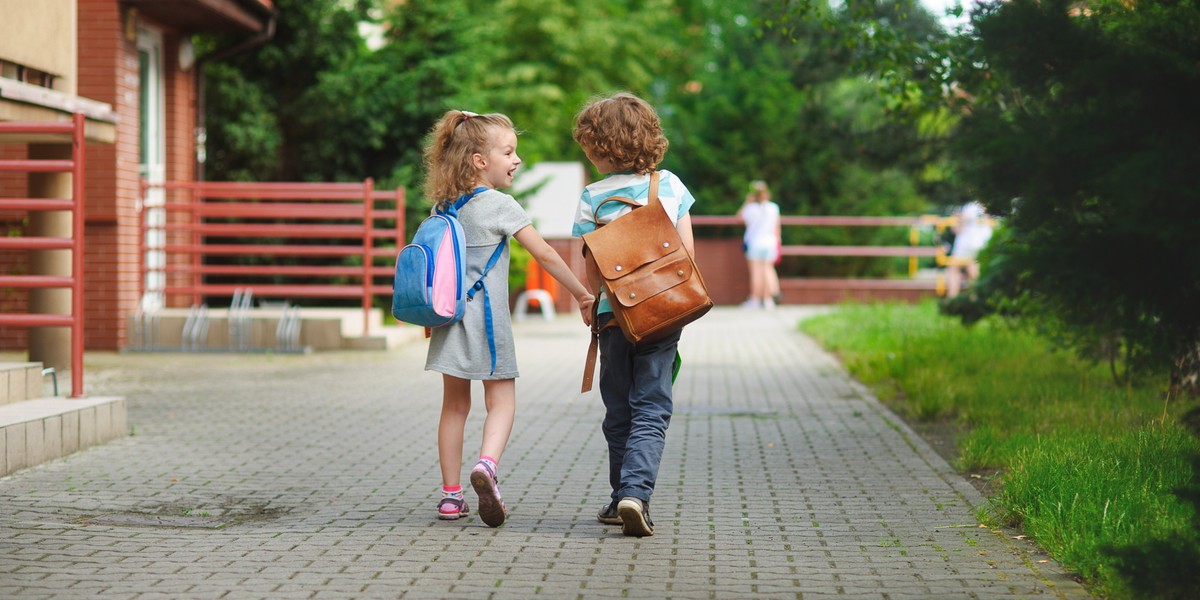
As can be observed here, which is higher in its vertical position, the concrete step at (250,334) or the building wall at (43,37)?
the building wall at (43,37)

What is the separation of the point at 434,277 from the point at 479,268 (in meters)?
0.24

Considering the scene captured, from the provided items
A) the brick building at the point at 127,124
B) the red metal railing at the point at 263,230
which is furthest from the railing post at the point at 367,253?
the brick building at the point at 127,124

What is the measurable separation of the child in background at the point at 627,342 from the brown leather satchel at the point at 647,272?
7cm

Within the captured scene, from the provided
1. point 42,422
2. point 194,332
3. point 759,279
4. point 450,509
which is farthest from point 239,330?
point 759,279

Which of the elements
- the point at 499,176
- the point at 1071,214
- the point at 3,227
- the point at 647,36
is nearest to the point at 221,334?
the point at 3,227

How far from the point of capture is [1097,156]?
358 cm

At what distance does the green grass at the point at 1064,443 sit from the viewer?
3801 mm

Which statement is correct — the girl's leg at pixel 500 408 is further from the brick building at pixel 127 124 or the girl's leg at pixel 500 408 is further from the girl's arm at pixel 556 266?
the brick building at pixel 127 124

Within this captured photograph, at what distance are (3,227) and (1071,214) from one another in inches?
481

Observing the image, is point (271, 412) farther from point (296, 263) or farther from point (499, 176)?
point (296, 263)

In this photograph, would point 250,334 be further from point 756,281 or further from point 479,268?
point 756,281

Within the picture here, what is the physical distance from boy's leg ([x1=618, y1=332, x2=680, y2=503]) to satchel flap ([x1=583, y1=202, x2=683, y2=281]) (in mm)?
345

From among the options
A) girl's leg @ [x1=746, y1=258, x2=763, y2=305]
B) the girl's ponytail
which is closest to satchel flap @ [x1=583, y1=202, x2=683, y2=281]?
the girl's ponytail

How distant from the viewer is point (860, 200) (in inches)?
1143
